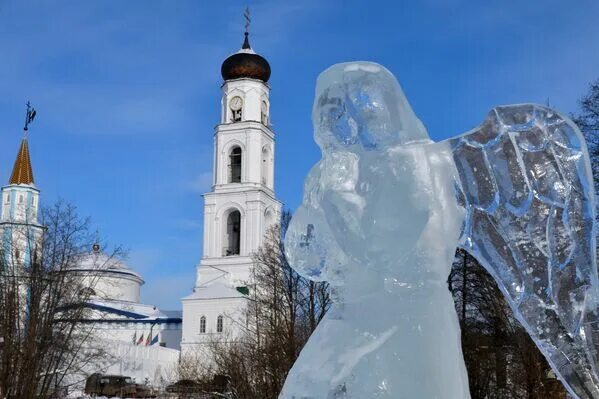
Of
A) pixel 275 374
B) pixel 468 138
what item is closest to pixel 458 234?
pixel 468 138

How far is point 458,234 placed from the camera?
4352mm

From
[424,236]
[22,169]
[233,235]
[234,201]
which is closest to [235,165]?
[234,201]

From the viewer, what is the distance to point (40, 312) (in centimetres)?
2309

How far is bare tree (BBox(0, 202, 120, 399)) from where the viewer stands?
70.6ft

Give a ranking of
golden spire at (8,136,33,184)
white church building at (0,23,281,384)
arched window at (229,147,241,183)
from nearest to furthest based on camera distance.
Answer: white church building at (0,23,281,384), arched window at (229,147,241,183), golden spire at (8,136,33,184)

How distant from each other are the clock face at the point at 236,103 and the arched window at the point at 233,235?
7.65 m

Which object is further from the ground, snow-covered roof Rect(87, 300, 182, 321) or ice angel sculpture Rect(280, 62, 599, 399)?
snow-covered roof Rect(87, 300, 182, 321)

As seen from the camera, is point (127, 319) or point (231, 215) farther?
point (127, 319)

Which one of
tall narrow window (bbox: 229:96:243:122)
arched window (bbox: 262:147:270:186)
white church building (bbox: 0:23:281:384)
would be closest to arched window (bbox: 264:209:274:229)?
white church building (bbox: 0:23:281:384)

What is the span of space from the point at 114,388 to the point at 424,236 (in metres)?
41.4

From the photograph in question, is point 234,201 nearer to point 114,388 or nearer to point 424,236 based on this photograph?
point 114,388

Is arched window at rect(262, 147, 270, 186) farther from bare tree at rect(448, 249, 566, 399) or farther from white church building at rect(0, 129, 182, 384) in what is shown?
bare tree at rect(448, 249, 566, 399)

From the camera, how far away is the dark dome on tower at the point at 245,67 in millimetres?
Answer: 53469

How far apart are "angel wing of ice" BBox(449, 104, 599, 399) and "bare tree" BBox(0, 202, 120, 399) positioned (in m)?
19.7
